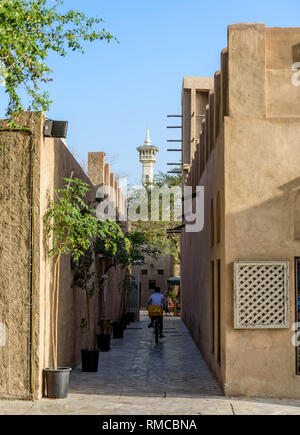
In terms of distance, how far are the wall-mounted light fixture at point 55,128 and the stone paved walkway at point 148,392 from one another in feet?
13.5

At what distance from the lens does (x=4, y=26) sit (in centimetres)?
1091

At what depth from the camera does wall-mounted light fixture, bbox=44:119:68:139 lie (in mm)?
10641

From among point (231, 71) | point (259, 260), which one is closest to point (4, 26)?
point (231, 71)

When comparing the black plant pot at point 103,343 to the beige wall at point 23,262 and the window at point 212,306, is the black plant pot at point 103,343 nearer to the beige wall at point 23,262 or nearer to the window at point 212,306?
the window at point 212,306

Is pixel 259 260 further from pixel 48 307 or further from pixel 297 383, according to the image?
pixel 48 307

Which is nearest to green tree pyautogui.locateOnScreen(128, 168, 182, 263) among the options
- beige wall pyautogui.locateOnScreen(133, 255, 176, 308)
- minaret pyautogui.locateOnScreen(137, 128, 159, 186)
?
beige wall pyautogui.locateOnScreen(133, 255, 176, 308)

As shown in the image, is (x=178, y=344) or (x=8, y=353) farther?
(x=178, y=344)

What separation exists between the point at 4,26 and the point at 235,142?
4188mm

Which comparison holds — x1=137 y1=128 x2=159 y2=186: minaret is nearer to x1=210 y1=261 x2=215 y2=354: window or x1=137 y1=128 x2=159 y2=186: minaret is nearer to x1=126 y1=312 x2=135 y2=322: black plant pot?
x1=126 y1=312 x2=135 y2=322: black plant pot

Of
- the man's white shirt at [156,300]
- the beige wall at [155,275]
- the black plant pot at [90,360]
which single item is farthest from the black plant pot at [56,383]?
the beige wall at [155,275]

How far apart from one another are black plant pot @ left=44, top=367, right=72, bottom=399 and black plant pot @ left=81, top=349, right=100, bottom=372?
2.94 m

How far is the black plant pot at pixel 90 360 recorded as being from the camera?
13.4m

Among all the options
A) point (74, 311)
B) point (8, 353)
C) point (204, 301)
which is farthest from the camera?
point (204, 301)

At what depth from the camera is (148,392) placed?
11.0 metres
